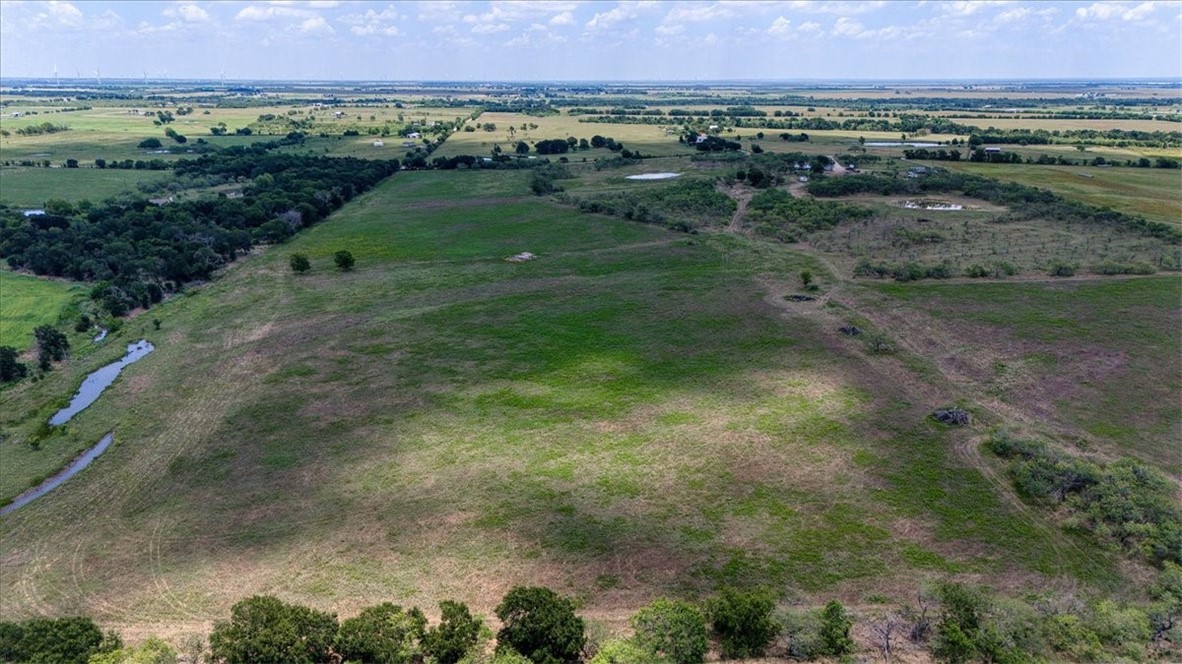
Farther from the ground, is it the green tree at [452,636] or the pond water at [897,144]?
the pond water at [897,144]

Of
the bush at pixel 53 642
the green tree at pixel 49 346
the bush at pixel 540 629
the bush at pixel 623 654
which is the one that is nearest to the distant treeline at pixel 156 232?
the green tree at pixel 49 346

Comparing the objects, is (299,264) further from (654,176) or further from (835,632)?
(654,176)

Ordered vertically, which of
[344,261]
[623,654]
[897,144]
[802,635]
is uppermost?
[897,144]

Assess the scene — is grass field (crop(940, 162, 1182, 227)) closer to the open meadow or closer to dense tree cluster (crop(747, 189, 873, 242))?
the open meadow

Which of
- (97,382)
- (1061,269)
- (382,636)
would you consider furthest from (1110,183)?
(97,382)

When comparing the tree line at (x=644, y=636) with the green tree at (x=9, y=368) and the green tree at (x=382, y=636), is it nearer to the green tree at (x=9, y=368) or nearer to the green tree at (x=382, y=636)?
the green tree at (x=382, y=636)

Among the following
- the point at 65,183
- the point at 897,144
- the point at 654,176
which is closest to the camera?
the point at 65,183

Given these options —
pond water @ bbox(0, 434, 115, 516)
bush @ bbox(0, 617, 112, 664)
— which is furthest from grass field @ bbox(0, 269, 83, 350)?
bush @ bbox(0, 617, 112, 664)
